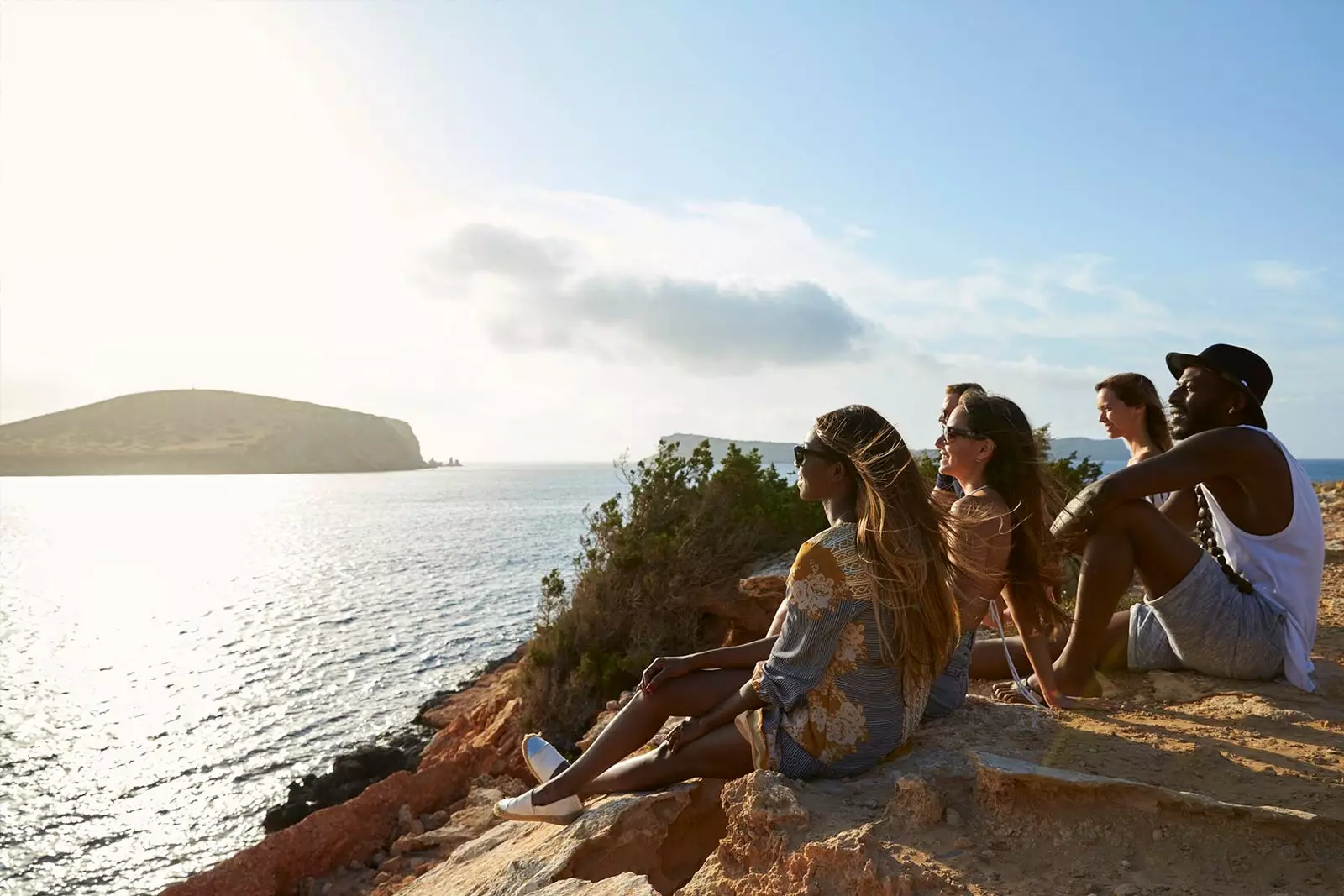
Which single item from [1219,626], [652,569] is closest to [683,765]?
[1219,626]

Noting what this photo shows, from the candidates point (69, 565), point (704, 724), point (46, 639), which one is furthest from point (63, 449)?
point (704, 724)

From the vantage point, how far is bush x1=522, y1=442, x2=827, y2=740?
12008 millimetres

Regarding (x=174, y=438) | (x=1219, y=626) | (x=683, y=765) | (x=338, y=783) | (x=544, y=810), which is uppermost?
(x=174, y=438)

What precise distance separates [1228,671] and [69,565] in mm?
54788

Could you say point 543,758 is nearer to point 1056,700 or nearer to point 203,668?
point 1056,700

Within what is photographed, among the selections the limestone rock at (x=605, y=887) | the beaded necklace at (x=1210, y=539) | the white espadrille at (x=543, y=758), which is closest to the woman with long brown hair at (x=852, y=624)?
the limestone rock at (x=605, y=887)

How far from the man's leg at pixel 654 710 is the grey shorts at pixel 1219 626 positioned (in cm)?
238

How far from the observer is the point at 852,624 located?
340cm

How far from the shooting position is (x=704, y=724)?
12.6 feet

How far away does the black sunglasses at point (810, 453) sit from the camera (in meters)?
3.51

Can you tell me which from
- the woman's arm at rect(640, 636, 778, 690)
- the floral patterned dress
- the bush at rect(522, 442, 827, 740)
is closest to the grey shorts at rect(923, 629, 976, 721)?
the floral patterned dress

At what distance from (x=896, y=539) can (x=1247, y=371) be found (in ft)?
A: 7.99

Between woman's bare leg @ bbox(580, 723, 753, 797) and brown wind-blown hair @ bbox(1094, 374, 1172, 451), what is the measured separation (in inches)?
148

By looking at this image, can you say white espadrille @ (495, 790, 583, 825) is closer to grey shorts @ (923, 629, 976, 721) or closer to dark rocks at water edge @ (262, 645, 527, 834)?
grey shorts @ (923, 629, 976, 721)
